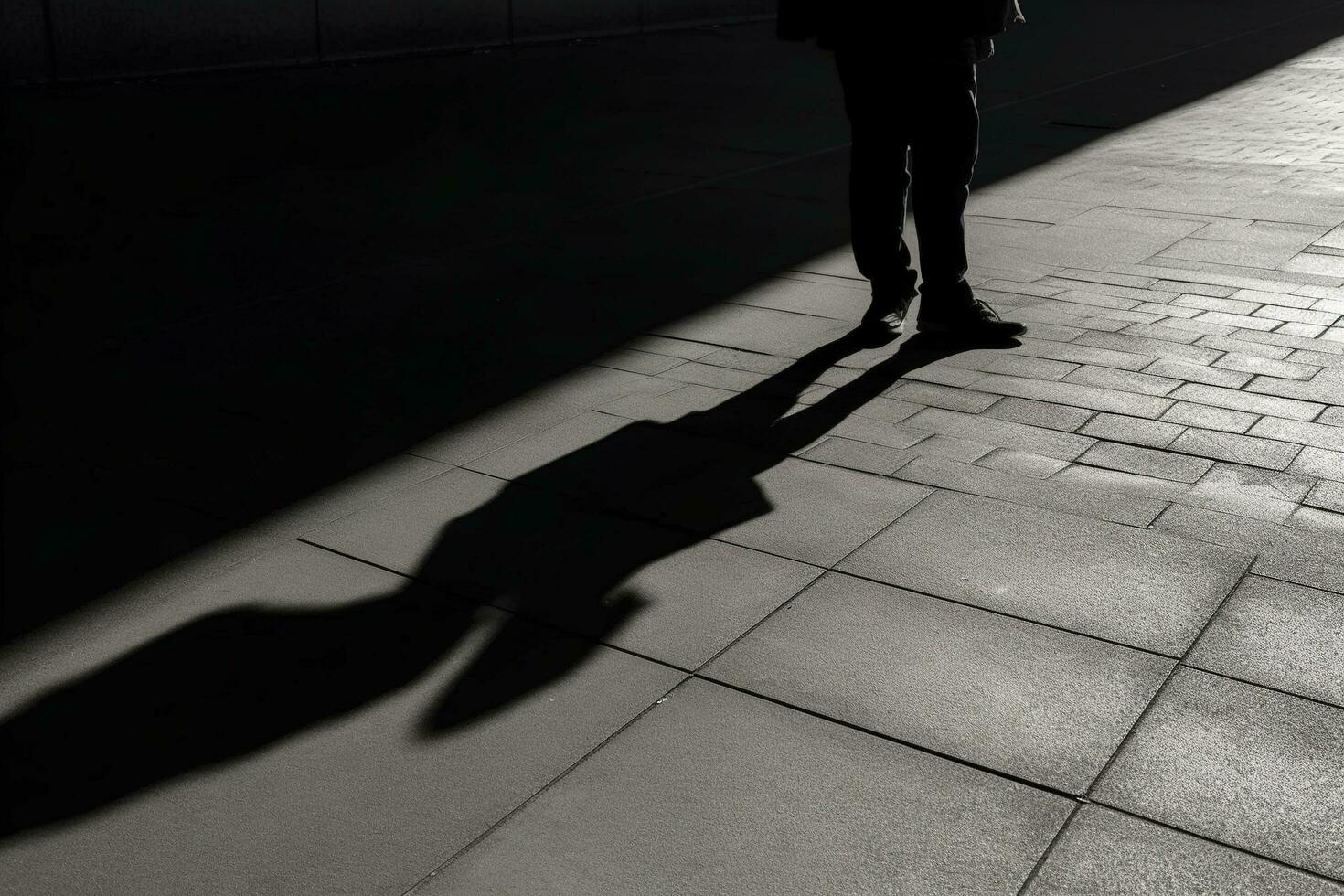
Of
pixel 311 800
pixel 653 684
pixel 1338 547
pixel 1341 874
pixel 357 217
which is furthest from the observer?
pixel 357 217

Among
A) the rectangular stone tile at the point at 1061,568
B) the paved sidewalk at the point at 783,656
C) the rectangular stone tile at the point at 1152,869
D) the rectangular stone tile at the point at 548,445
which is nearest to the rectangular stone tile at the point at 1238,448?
the paved sidewalk at the point at 783,656

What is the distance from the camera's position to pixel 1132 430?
4234mm

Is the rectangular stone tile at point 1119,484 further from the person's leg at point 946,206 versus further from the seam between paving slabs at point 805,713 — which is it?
the person's leg at point 946,206

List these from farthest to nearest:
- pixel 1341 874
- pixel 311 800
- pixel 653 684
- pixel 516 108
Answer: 1. pixel 516 108
2. pixel 653 684
3. pixel 311 800
4. pixel 1341 874

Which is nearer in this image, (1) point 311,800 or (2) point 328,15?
(1) point 311,800

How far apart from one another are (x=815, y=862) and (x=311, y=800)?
88 centimetres

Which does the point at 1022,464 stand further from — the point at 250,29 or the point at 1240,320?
the point at 250,29

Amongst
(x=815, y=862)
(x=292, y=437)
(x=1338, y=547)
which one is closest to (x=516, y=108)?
(x=292, y=437)

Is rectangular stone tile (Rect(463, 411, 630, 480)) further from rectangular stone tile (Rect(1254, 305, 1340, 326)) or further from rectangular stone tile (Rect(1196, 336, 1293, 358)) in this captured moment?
rectangular stone tile (Rect(1254, 305, 1340, 326))

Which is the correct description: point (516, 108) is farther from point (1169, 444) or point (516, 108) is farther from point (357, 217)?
point (1169, 444)

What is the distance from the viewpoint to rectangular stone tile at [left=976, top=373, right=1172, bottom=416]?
443 cm

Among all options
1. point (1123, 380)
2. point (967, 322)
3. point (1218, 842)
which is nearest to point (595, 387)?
point (967, 322)

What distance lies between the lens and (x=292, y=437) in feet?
14.2

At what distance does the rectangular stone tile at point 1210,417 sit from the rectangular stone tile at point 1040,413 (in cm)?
25
